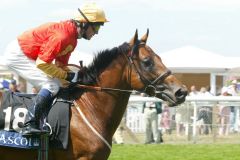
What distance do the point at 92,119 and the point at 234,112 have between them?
37.2 ft

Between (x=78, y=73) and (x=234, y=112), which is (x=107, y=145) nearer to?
(x=78, y=73)

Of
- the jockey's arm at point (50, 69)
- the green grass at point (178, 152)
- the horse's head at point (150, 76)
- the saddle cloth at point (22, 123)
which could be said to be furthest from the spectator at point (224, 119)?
the jockey's arm at point (50, 69)

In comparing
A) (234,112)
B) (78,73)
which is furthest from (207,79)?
(78,73)

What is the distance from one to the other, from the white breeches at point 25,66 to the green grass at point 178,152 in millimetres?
6013

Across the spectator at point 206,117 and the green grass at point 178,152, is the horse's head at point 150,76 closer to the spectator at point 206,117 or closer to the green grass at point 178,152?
the green grass at point 178,152

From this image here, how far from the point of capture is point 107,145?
24.0 ft

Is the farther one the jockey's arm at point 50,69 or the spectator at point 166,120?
the spectator at point 166,120

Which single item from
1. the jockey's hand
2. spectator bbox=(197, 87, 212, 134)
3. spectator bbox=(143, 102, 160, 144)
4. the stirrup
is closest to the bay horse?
the jockey's hand

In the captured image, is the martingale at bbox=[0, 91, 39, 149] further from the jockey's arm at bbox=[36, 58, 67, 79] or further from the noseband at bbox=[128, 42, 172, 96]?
the noseband at bbox=[128, 42, 172, 96]

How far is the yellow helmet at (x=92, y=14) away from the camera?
7.45 m

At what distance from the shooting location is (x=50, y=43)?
7168mm

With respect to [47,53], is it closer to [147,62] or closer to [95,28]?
[95,28]

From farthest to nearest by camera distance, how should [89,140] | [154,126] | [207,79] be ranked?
[207,79], [154,126], [89,140]

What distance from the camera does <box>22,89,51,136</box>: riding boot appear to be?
7215 millimetres
